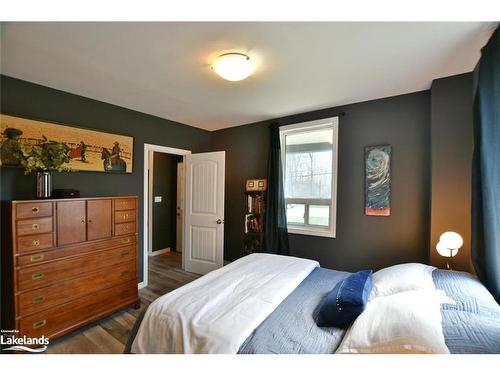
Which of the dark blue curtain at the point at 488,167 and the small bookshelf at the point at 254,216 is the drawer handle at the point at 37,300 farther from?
the dark blue curtain at the point at 488,167

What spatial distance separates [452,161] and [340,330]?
194 cm

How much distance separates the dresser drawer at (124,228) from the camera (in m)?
2.45

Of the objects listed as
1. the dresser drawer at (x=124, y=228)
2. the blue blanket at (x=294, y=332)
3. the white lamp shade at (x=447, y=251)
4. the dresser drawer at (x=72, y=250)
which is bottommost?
the blue blanket at (x=294, y=332)

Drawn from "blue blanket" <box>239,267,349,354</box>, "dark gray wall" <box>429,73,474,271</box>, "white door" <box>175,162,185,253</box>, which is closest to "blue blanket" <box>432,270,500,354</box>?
"blue blanket" <box>239,267,349,354</box>

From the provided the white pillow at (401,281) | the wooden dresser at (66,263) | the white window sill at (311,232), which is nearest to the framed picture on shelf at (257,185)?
the white window sill at (311,232)

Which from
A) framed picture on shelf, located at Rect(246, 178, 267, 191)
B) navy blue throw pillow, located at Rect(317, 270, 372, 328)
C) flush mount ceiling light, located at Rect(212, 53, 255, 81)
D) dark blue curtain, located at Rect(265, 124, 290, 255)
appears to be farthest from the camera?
framed picture on shelf, located at Rect(246, 178, 267, 191)

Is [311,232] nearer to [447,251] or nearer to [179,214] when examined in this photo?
[447,251]

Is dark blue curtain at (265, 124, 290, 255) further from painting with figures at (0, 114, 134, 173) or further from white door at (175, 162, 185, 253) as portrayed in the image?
white door at (175, 162, 185, 253)

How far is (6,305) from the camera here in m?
1.81

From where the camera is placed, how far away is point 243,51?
1699mm

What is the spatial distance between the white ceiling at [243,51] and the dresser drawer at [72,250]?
1.59 m

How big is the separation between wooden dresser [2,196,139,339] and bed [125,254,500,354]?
111 centimetres

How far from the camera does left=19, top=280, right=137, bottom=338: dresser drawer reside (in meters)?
1.86
